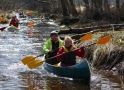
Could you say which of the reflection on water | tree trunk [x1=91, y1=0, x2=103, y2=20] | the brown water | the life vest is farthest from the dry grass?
tree trunk [x1=91, y1=0, x2=103, y2=20]

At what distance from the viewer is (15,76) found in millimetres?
9102

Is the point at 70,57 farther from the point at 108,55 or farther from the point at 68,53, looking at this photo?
the point at 108,55

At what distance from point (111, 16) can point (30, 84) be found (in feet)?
49.5

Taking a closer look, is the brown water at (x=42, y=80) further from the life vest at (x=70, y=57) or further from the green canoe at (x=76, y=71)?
the life vest at (x=70, y=57)

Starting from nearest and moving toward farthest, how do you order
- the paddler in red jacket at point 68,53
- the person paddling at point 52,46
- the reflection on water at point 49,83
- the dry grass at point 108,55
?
1. the reflection on water at point 49,83
2. the paddler in red jacket at point 68,53
3. the dry grass at point 108,55
4. the person paddling at point 52,46

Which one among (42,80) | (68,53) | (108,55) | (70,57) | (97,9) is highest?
(68,53)

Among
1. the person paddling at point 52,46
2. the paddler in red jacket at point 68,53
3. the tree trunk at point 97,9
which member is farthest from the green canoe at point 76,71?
the tree trunk at point 97,9

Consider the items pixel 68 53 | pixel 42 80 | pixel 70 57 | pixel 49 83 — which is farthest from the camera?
pixel 70 57

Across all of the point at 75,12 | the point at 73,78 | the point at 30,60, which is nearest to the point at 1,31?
the point at 75,12

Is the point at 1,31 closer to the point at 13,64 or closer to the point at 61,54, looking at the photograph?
the point at 13,64

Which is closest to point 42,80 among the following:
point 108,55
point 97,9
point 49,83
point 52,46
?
point 49,83

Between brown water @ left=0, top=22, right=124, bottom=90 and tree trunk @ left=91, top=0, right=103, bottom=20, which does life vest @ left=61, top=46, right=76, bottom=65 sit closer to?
brown water @ left=0, top=22, right=124, bottom=90

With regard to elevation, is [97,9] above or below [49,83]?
below

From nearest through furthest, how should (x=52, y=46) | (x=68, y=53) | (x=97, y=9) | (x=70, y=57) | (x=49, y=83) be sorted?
(x=49, y=83)
(x=68, y=53)
(x=70, y=57)
(x=52, y=46)
(x=97, y=9)
